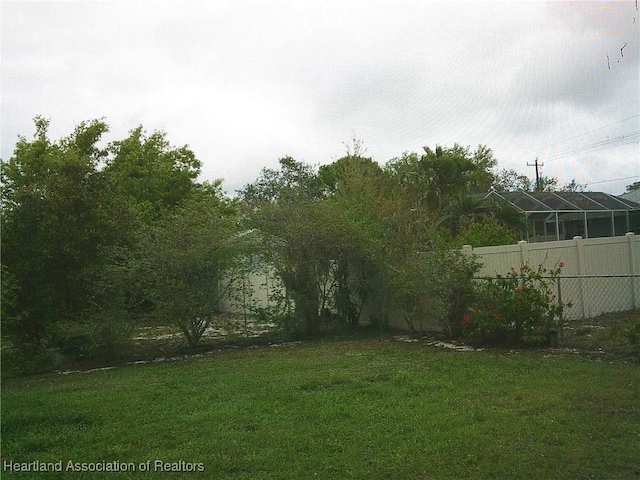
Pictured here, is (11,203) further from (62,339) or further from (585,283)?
(585,283)

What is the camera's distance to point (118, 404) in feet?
24.2

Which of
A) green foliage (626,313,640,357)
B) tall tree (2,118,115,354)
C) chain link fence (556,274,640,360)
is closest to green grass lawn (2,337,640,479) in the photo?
green foliage (626,313,640,357)

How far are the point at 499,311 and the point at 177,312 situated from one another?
20.0ft

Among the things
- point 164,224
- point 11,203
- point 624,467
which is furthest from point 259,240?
point 624,467

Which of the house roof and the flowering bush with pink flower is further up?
the house roof

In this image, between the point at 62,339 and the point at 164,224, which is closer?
the point at 62,339

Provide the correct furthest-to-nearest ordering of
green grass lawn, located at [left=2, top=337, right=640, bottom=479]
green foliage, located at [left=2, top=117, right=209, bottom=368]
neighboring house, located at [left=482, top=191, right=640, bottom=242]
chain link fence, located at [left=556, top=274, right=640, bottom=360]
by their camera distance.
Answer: neighboring house, located at [left=482, top=191, right=640, bottom=242] → green foliage, located at [left=2, top=117, right=209, bottom=368] → chain link fence, located at [left=556, top=274, right=640, bottom=360] → green grass lawn, located at [left=2, top=337, right=640, bottom=479]

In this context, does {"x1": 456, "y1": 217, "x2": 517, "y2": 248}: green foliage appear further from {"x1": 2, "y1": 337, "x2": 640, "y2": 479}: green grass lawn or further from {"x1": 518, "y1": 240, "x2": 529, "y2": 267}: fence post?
{"x1": 2, "y1": 337, "x2": 640, "y2": 479}: green grass lawn

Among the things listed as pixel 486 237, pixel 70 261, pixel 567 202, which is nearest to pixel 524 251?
pixel 486 237

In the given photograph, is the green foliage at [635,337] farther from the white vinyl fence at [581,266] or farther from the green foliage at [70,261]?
the green foliage at [70,261]

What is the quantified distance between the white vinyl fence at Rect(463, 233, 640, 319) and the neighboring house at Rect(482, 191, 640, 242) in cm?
941

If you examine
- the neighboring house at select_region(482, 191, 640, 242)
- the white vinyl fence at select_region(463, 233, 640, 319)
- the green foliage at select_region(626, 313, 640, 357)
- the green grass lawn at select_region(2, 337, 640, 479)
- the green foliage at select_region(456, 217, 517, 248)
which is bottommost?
the green grass lawn at select_region(2, 337, 640, 479)

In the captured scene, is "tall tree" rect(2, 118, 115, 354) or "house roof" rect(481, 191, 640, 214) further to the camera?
"house roof" rect(481, 191, 640, 214)

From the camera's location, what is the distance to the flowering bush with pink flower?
978cm
